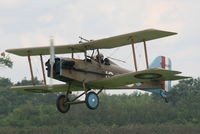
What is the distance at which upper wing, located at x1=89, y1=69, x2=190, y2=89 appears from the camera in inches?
872

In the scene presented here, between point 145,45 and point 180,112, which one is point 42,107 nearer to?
point 180,112

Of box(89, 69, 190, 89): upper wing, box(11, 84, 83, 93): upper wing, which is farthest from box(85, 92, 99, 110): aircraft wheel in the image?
box(11, 84, 83, 93): upper wing

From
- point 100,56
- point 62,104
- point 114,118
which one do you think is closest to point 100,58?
point 100,56

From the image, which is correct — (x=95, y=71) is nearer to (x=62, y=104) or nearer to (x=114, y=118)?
(x=62, y=104)

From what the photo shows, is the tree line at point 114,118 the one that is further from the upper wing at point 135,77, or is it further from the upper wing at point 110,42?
the upper wing at point 135,77

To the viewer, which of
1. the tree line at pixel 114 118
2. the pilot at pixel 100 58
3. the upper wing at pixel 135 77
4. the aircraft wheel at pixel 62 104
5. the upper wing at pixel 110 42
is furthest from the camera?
the tree line at pixel 114 118

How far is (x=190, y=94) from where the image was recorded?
56.6 metres

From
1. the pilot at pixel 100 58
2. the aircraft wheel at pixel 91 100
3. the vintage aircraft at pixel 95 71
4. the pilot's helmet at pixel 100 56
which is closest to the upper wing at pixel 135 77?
the vintage aircraft at pixel 95 71

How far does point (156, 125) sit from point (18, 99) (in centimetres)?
2326

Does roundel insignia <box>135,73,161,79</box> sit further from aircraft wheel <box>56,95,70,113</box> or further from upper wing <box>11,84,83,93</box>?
aircraft wheel <box>56,95,70,113</box>

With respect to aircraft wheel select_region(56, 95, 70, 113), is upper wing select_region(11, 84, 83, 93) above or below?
above

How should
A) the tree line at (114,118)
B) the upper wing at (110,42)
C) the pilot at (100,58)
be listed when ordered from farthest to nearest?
the tree line at (114,118) < the pilot at (100,58) < the upper wing at (110,42)

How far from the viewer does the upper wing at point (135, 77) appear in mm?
22156

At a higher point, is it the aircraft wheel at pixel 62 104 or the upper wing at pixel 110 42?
the upper wing at pixel 110 42
